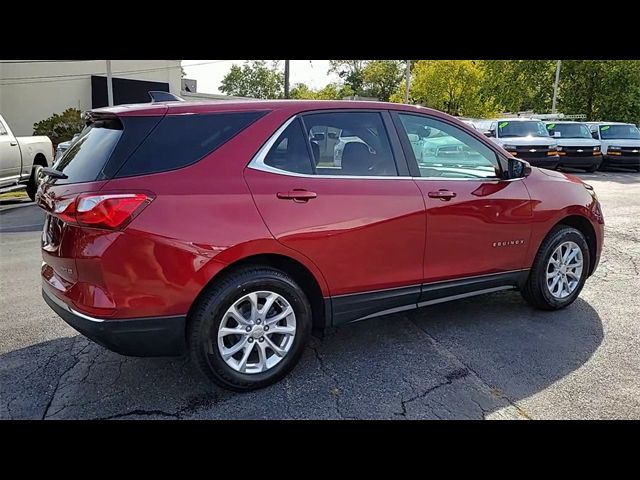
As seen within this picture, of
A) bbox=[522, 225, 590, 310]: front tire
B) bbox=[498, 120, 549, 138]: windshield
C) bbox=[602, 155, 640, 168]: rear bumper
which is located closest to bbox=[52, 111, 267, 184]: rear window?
bbox=[522, 225, 590, 310]: front tire

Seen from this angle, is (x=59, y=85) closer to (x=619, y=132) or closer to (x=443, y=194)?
(x=619, y=132)

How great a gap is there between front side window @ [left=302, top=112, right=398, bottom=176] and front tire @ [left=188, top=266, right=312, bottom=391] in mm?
855

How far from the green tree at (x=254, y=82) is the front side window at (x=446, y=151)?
6108 centimetres

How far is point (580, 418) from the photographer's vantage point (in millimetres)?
2836

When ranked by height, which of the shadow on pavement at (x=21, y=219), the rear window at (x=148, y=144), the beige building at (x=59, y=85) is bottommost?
the shadow on pavement at (x=21, y=219)

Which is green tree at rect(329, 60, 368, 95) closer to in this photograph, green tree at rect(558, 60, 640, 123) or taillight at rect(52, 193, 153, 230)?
green tree at rect(558, 60, 640, 123)

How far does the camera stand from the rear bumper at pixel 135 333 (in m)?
2.73

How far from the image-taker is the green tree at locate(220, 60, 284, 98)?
63.7 meters

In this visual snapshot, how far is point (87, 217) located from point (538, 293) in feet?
12.0

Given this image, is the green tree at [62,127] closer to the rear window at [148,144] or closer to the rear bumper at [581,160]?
the rear bumper at [581,160]

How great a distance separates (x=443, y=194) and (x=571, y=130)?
16.7 meters

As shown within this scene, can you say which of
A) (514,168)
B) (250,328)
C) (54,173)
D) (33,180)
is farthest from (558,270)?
(33,180)

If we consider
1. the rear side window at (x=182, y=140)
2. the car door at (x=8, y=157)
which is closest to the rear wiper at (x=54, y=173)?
the rear side window at (x=182, y=140)

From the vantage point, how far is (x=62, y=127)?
2072cm
